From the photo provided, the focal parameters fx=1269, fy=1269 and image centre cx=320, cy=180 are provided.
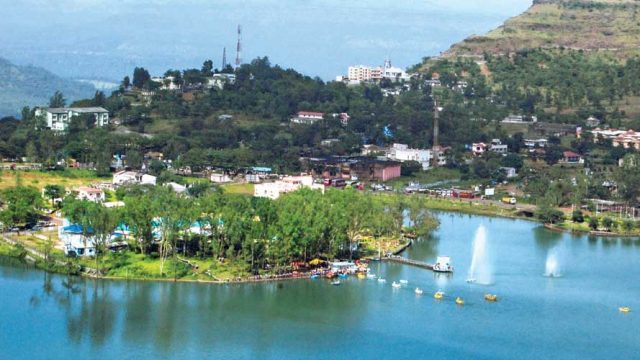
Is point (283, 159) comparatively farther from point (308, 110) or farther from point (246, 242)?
point (246, 242)

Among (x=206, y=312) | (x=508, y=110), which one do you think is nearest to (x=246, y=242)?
(x=206, y=312)

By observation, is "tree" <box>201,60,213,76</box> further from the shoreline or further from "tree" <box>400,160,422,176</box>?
the shoreline

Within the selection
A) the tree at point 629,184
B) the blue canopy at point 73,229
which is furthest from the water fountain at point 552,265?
the blue canopy at point 73,229

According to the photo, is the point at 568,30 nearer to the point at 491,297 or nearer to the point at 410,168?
the point at 410,168

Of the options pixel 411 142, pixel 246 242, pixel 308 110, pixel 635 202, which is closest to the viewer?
pixel 246 242

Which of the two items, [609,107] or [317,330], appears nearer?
[317,330]

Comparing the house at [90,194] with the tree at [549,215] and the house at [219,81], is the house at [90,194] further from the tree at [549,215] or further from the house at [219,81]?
the house at [219,81]

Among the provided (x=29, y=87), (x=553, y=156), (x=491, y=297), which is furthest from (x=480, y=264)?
A: (x=29, y=87)

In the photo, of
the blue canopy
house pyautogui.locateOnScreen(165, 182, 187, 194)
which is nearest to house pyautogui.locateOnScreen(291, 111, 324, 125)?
house pyautogui.locateOnScreen(165, 182, 187, 194)
